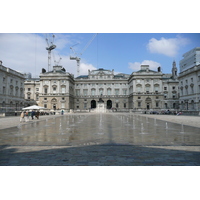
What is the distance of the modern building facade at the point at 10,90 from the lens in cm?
4438

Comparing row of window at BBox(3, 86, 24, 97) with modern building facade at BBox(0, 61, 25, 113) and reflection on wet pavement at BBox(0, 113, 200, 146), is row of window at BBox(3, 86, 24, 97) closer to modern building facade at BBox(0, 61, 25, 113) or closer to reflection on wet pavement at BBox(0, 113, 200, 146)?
modern building facade at BBox(0, 61, 25, 113)

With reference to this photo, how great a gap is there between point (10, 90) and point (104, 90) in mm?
40470

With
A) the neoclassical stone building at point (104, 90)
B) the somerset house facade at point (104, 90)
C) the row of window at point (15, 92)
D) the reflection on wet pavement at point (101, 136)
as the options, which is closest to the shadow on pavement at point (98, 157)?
the reflection on wet pavement at point (101, 136)

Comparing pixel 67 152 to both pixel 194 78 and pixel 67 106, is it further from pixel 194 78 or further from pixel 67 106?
pixel 67 106

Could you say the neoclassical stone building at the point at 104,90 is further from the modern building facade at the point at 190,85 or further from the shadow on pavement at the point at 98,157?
the shadow on pavement at the point at 98,157

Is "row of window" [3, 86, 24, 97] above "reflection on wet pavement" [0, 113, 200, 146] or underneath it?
above

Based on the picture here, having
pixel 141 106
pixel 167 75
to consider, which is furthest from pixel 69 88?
pixel 167 75

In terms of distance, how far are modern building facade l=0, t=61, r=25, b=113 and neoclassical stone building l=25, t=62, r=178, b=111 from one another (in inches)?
690

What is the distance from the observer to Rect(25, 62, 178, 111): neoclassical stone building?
70.7m

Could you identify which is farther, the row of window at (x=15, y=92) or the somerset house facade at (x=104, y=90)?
the row of window at (x=15, y=92)

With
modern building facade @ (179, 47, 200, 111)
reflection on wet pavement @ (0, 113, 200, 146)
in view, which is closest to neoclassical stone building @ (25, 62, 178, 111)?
modern building facade @ (179, 47, 200, 111)

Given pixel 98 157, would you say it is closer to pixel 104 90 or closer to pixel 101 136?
pixel 101 136

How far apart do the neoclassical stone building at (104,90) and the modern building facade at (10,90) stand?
690 inches

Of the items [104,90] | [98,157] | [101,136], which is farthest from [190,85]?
[98,157]
